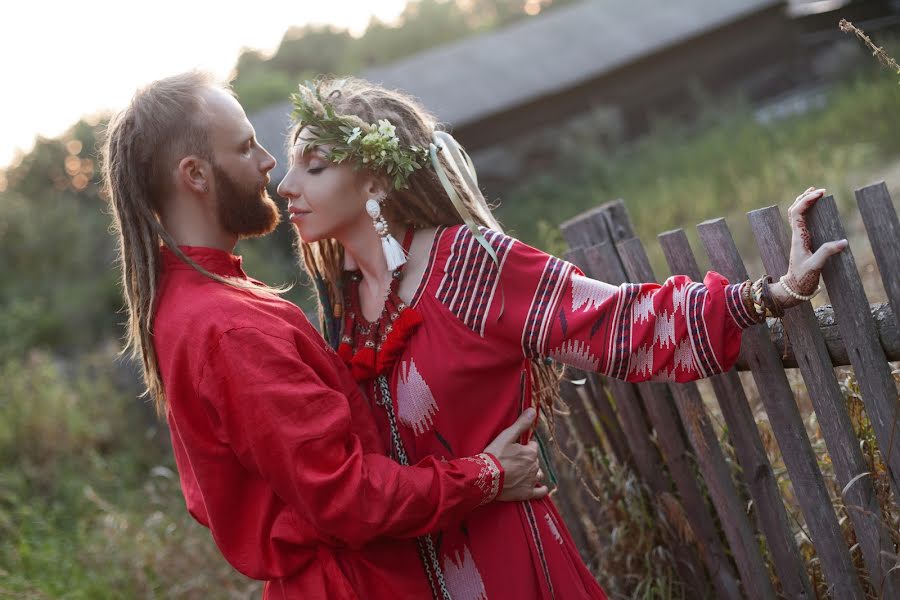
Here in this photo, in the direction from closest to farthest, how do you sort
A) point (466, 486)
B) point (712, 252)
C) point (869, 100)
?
point (466, 486)
point (712, 252)
point (869, 100)

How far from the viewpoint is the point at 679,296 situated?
1.99 m

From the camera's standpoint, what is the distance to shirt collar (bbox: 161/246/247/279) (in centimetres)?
217

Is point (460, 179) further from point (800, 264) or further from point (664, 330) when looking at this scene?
point (800, 264)

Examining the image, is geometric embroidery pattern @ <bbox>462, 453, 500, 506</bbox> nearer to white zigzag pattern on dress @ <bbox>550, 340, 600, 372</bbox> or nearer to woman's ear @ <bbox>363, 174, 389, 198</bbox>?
white zigzag pattern on dress @ <bbox>550, 340, 600, 372</bbox>

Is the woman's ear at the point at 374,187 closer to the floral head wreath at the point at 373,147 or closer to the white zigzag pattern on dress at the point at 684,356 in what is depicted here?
the floral head wreath at the point at 373,147

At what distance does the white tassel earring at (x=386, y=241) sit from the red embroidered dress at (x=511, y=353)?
0.27ft

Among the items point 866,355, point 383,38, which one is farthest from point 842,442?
point 383,38

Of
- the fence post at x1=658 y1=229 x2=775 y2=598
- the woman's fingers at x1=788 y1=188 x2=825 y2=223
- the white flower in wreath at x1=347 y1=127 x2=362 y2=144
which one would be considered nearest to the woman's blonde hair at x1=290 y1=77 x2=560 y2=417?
the white flower in wreath at x1=347 y1=127 x2=362 y2=144

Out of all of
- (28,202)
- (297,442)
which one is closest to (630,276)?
(297,442)

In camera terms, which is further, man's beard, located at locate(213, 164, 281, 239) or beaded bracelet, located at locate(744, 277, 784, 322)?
man's beard, located at locate(213, 164, 281, 239)

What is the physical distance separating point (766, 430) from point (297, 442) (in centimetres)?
172

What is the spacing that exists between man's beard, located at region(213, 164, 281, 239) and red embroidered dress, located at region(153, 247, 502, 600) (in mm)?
201

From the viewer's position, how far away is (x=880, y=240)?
6.26ft

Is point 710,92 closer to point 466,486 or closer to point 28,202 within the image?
point 28,202
